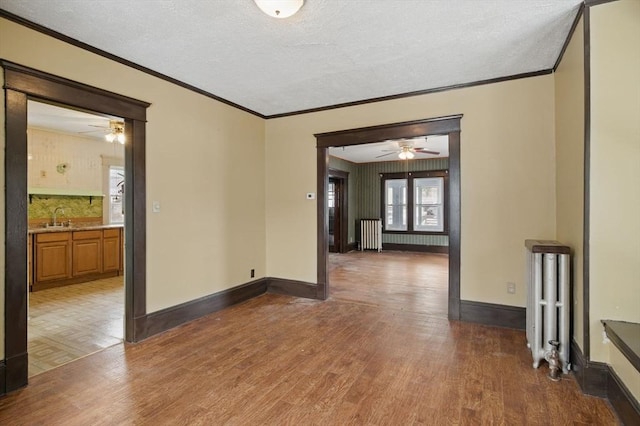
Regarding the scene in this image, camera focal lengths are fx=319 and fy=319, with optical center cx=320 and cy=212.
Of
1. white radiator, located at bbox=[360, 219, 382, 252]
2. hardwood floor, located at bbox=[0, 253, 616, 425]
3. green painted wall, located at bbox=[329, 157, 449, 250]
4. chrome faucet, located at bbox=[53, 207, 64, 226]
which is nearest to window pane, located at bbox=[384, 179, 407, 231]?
green painted wall, located at bbox=[329, 157, 449, 250]

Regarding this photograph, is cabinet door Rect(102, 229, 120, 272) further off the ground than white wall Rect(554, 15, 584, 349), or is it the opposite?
white wall Rect(554, 15, 584, 349)

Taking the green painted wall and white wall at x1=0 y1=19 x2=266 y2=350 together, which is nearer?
white wall at x1=0 y1=19 x2=266 y2=350

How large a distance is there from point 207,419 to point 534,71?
4093 mm

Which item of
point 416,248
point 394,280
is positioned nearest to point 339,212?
point 416,248

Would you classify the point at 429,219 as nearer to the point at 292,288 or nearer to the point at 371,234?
the point at 371,234

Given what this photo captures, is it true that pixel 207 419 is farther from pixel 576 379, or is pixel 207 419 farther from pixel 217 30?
pixel 217 30

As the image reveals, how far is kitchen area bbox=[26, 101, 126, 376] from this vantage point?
3.85 meters

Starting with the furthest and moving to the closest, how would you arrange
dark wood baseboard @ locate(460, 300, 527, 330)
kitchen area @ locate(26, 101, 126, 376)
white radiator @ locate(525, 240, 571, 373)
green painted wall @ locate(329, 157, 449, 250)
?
green painted wall @ locate(329, 157, 449, 250), kitchen area @ locate(26, 101, 126, 376), dark wood baseboard @ locate(460, 300, 527, 330), white radiator @ locate(525, 240, 571, 373)

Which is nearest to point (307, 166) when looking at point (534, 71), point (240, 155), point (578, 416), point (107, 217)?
point (240, 155)

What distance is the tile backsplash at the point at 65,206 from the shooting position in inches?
218

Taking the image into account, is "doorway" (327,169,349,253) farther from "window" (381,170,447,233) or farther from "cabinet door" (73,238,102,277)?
"cabinet door" (73,238,102,277)

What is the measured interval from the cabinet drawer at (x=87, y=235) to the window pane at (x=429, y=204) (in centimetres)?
750

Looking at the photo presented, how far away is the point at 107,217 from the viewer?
652 centimetres

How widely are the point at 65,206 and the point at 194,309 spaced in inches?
164
